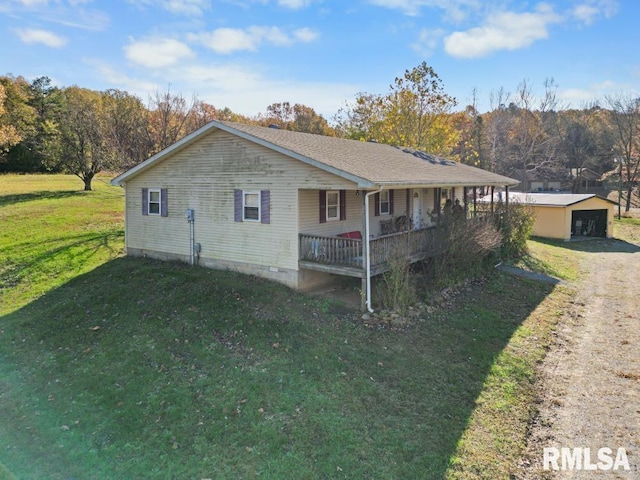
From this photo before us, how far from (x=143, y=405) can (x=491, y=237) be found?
12.3m

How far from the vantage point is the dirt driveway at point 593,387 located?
246 inches

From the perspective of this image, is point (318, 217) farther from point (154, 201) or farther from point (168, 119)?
point (168, 119)

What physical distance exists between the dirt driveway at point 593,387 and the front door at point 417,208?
6.59 meters

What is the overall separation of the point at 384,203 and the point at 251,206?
598 cm

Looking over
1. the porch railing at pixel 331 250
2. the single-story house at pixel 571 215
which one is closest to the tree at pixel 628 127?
the single-story house at pixel 571 215

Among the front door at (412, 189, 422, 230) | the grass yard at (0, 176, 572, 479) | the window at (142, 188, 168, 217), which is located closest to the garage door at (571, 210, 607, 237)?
the front door at (412, 189, 422, 230)

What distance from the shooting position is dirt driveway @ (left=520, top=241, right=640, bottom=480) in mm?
6242

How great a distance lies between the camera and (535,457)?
20.0 feet

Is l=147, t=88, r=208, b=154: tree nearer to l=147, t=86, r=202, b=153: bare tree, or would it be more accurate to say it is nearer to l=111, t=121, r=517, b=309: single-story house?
l=147, t=86, r=202, b=153: bare tree

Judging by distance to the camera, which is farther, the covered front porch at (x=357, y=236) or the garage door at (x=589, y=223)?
the garage door at (x=589, y=223)

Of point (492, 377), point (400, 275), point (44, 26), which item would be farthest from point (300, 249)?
point (44, 26)

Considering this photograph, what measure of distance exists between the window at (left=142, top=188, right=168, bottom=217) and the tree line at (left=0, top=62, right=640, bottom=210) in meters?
11.1

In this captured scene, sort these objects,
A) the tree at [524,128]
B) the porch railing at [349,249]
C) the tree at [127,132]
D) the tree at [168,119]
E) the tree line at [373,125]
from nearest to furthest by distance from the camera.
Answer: the porch railing at [349,249] → the tree at [127,132] → the tree at [168,119] → the tree line at [373,125] → the tree at [524,128]

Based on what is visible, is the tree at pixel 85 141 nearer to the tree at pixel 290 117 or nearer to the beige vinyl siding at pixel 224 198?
the beige vinyl siding at pixel 224 198
